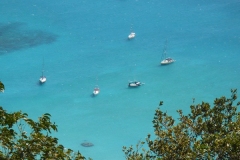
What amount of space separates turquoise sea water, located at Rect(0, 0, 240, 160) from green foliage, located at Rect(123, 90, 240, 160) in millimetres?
13168

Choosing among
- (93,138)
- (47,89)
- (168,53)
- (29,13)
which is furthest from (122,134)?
(29,13)

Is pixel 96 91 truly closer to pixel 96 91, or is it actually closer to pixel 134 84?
pixel 96 91

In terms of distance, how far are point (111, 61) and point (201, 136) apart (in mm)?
20366

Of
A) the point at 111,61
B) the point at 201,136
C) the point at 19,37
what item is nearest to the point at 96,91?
the point at 111,61

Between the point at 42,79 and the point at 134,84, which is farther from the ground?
the point at 42,79

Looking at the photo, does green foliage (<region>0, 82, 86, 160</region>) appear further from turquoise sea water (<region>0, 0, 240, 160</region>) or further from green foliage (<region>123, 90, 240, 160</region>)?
turquoise sea water (<region>0, 0, 240, 160</region>)

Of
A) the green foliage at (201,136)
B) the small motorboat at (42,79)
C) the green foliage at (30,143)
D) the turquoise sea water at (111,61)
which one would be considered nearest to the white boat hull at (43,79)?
the small motorboat at (42,79)

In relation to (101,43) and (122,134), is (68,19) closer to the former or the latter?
(101,43)

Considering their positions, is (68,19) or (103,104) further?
(68,19)

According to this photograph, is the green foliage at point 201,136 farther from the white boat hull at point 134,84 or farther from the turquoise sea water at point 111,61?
the white boat hull at point 134,84

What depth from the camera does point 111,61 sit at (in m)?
30.0

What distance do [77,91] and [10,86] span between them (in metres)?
3.15

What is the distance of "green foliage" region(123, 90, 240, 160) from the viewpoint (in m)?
8.64

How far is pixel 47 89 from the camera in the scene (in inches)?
1120
